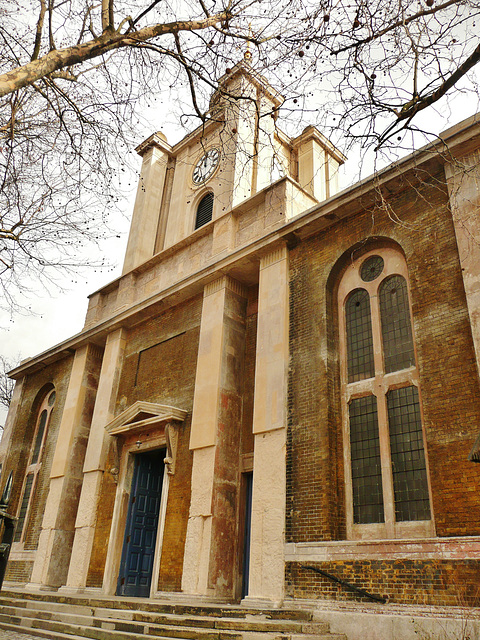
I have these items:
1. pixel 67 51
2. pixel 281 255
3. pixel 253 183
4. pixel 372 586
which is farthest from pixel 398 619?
pixel 253 183

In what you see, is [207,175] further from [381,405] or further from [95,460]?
[381,405]

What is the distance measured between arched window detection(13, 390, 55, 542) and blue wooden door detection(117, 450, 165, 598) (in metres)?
5.40

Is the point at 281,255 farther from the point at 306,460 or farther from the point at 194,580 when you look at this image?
the point at 194,580

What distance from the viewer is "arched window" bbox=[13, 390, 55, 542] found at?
17842 mm

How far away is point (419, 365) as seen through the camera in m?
9.35

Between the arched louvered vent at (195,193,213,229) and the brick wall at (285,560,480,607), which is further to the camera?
the arched louvered vent at (195,193,213,229)

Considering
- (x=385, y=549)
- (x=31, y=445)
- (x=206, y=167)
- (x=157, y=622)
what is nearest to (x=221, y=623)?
(x=157, y=622)

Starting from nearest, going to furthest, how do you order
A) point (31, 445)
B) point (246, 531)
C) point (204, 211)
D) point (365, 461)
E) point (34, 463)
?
1. point (365, 461)
2. point (246, 531)
3. point (204, 211)
4. point (34, 463)
5. point (31, 445)

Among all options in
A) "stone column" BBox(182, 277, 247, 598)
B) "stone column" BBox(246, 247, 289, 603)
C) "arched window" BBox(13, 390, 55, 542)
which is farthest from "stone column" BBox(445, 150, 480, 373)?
"arched window" BBox(13, 390, 55, 542)

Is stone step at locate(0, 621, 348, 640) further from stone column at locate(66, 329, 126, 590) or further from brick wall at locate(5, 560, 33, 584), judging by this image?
brick wall at locate(5, 560, 33, 584)

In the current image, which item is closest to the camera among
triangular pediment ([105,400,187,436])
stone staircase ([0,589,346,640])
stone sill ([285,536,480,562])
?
stone sill ([285,536,480,562])

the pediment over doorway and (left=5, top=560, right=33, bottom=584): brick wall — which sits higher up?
the pediment over doorway

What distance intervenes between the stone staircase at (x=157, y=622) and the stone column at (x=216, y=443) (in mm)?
1619

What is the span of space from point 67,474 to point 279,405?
848 centimetres
